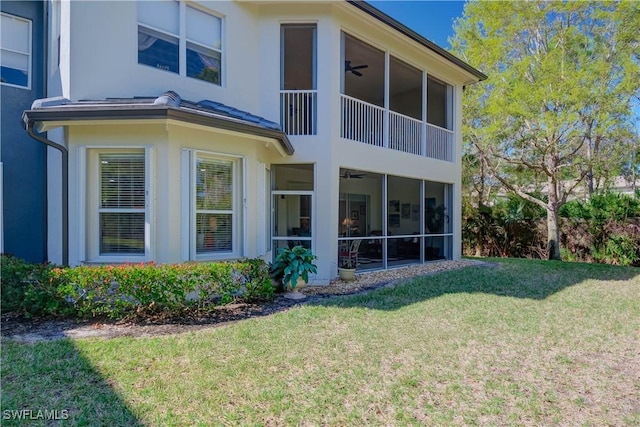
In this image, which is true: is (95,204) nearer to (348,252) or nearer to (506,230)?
(348,252)

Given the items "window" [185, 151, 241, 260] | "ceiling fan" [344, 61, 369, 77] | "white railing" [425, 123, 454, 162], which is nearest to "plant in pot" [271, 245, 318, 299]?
"window" [185, 151, 241, 260]

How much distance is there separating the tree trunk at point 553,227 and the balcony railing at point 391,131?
520cm

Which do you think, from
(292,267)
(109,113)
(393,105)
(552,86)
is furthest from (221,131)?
(552,86)

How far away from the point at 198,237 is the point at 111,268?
187 centimetres

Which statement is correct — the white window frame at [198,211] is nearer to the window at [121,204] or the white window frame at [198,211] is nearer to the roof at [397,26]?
the window at [121,204]

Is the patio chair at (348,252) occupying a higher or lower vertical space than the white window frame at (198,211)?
lower

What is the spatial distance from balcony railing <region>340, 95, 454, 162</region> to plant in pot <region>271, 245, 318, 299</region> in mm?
3837

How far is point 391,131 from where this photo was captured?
12.1 m

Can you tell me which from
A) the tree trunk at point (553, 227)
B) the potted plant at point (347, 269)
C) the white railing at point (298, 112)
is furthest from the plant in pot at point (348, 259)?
the tree trunk at point (553, 227)

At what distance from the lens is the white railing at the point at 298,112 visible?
396 inches

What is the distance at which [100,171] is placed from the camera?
7453 mm

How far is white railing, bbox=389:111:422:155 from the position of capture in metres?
12.1

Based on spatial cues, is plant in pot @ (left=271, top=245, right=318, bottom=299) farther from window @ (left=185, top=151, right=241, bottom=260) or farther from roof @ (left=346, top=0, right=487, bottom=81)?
roof @ (left=346, top=0, right=487, bottom=81)

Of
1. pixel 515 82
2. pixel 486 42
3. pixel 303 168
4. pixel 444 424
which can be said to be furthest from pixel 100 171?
pixel 486 42
